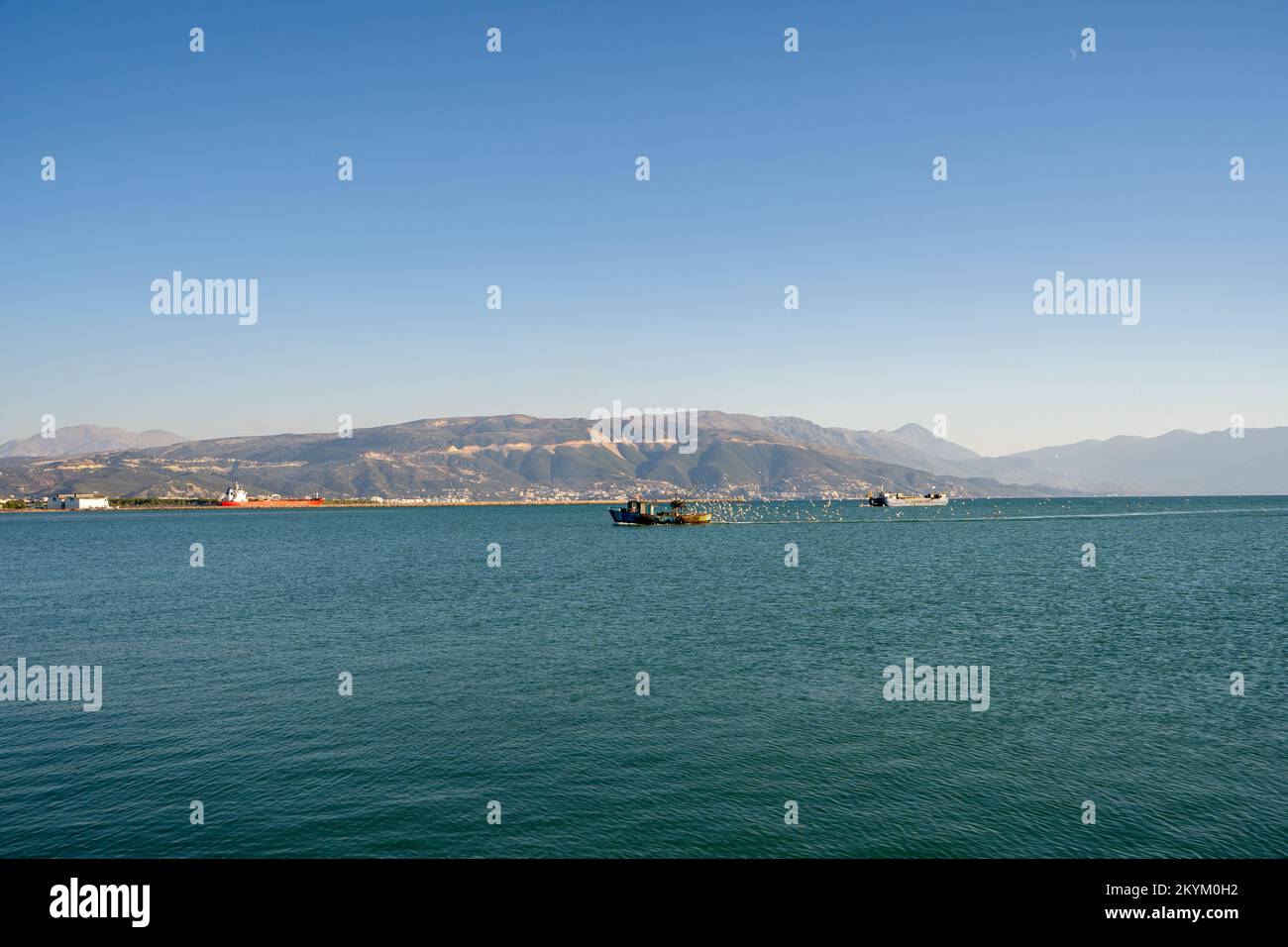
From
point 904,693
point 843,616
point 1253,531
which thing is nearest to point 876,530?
point 1253,531

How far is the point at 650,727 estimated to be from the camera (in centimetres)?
3450

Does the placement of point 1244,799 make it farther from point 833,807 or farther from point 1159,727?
point 833,807

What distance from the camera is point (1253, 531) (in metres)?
169

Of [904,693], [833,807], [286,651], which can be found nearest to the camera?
[833,807]

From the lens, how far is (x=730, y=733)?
3369cm

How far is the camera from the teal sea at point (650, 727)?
80.6 ft

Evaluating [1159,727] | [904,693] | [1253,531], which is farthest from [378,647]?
[1253,531]

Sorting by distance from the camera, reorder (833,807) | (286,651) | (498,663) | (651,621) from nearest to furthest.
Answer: (833,807) → (498,663) → (286,651) → (651,621)

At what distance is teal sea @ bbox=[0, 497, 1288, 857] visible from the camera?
80.6 ft

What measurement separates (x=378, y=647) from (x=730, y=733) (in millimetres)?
28360

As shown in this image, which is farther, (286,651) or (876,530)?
(876,530)

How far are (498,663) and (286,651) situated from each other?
50.4 ft
